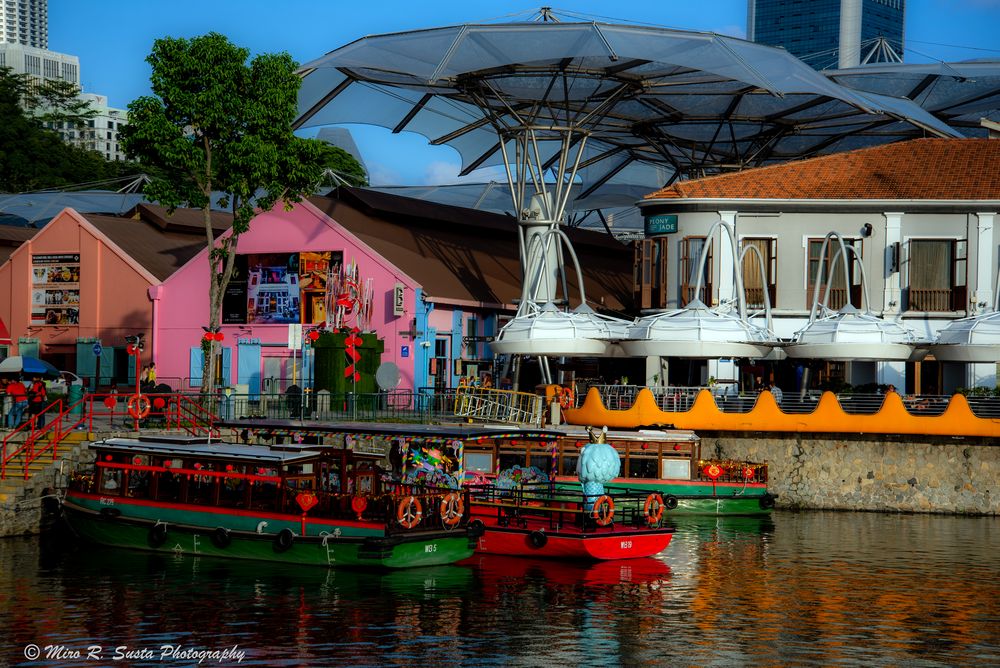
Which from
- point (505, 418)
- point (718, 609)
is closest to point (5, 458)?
point (505, 418)

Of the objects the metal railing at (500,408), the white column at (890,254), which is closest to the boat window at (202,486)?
the metal railing at (500,408)

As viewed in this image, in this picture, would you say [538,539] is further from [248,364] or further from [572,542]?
[248,364]

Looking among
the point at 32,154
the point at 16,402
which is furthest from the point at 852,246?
the point at 32,154

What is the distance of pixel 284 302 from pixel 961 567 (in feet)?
107

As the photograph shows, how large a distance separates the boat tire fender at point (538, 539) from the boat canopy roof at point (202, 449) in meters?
4.90

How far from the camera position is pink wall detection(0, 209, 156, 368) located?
192ft

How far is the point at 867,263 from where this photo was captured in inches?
1949

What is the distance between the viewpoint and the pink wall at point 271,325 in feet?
176

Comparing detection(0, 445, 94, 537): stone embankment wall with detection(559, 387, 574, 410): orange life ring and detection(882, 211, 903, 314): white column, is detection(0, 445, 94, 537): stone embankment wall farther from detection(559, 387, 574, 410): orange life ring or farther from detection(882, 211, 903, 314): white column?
detection(882, 211, 903, 314): white column

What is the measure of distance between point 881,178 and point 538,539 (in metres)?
26.8

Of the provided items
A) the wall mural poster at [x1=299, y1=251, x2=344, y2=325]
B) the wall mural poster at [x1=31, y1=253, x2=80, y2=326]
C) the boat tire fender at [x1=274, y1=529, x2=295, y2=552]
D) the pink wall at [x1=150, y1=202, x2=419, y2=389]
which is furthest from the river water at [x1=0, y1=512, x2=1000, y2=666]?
the wall mural poster at [x1=31, y1=253, x2=80, y2=326]

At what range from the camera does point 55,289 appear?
60062mm

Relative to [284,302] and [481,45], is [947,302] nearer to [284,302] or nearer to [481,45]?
[481,45]

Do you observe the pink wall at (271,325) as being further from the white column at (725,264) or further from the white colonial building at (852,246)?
the white column at (725,264)
